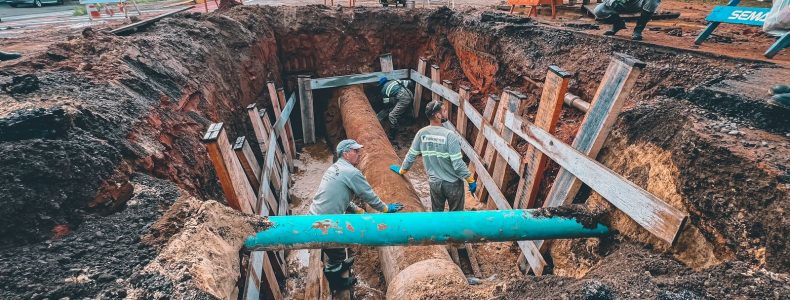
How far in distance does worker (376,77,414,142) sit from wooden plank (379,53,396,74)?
0.30 metres

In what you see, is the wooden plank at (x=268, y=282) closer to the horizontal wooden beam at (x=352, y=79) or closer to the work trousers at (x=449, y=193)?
the work trousers at (x=449, y=193)

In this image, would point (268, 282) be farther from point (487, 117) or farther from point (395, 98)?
point (395, 98)

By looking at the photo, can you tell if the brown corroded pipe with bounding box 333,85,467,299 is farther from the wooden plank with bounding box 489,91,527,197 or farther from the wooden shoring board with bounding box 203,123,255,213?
the wooden shoring board with bounding box 203,123,255,213

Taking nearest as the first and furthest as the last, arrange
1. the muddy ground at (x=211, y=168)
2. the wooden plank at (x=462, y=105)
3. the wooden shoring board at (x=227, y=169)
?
the muddy ground at (x=211, y=168)
the wooden shoring board at (x=227, y=169)
the wooden plank at (x=462, y=105)

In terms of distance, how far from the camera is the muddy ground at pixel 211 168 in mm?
1737

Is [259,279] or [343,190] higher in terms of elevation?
[343,190]

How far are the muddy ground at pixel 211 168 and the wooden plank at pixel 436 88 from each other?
1.10m

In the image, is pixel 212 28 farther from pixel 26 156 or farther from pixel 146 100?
pixel 26 156

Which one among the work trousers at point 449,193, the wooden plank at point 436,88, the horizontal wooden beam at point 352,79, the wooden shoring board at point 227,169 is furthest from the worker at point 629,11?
the wooden shoring board at point 227,169

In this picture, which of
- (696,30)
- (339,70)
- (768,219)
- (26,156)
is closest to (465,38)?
(339,70)

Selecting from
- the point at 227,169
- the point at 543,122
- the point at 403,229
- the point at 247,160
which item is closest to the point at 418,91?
the point at 543,122

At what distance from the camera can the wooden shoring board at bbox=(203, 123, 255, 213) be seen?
8.97 feet

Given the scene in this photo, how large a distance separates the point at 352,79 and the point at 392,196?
4.06m

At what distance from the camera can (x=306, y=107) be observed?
23.8 feet
